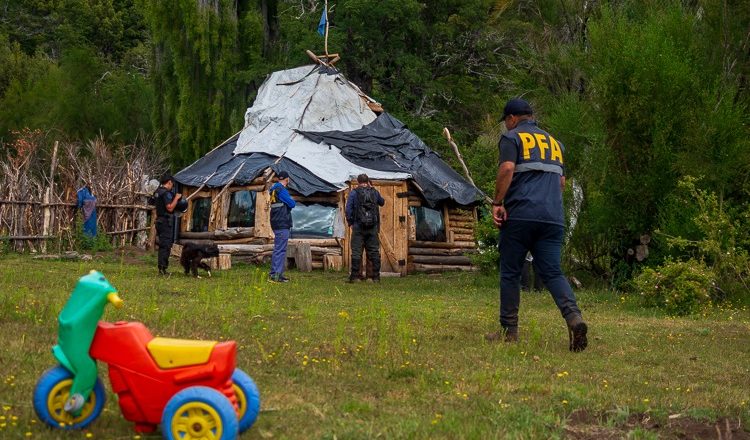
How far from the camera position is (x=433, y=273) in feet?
74.8

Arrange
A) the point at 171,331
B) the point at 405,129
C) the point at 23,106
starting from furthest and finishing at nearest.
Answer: the point at 23,106
the point at 405,129
the point at 171,331

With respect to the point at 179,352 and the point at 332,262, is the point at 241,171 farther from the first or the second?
the point at 179,352

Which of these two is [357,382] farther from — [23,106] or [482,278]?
[23,106]

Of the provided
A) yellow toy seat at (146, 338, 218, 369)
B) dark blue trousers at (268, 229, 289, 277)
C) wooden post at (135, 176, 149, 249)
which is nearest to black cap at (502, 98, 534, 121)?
yellow toy seat at (146, 338, 218, 369)

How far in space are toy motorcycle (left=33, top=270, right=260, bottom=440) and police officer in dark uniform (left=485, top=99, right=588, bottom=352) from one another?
380 cm

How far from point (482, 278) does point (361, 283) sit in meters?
2.50

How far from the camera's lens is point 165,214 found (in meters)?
16.0

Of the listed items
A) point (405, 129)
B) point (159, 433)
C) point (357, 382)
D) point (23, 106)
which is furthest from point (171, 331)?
point (23, 106)

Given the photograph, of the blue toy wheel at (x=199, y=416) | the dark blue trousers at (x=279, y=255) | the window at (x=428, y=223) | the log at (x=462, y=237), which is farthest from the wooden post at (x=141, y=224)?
the blue toy wheel at (x=199, y=416)

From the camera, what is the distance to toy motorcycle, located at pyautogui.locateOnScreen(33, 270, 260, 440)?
4.63m

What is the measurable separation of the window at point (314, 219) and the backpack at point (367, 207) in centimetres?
531

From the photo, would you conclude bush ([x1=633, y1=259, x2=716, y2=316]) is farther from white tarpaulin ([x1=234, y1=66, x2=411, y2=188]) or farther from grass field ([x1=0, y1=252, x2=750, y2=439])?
white tarpaulin ([x1=234, y1=66, x2=411, y2=188])

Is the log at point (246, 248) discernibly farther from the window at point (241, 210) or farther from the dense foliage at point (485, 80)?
the dense foliage at point (485, 80)

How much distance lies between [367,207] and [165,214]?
11.0 ft
